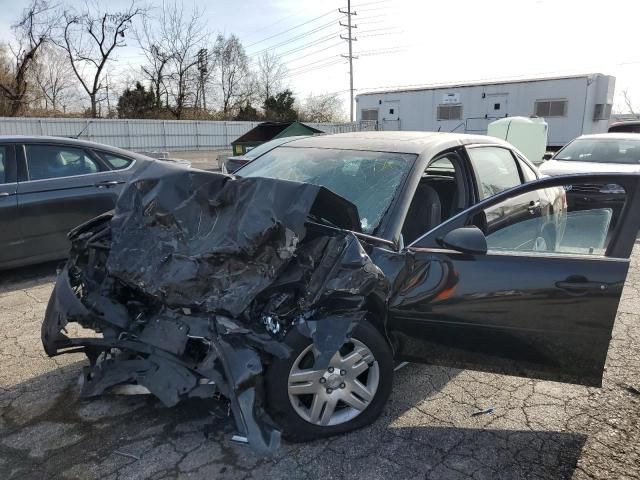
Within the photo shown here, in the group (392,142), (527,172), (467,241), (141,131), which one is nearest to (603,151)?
(527,172)

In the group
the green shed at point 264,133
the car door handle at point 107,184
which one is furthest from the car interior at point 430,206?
the green shed at point 264,133

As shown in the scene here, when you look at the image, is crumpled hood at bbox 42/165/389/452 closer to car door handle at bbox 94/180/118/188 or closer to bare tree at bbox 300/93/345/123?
car door handle at bbox 94/180/118/188

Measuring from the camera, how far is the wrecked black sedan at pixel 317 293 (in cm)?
233

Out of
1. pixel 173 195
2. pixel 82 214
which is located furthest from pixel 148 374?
pixel 82 214

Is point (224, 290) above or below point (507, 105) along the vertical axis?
below

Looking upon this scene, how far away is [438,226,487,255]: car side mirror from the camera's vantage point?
261 centimetres

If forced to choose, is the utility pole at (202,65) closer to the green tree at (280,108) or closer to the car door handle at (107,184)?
the green tree at (280,108)

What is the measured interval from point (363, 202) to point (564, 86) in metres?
22.5

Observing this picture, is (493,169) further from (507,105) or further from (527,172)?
(507,105)

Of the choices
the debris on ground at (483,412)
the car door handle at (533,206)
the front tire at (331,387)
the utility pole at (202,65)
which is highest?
the utility pole at (202,65)

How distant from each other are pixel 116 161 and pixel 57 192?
83 centimetres

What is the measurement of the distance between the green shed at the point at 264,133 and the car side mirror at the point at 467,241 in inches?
310

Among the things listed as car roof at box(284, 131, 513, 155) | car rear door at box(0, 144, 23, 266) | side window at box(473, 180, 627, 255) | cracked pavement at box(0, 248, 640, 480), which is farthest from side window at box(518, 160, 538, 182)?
car rear door at box(0, 144, 23, 266)

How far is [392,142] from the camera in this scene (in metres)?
3.46
